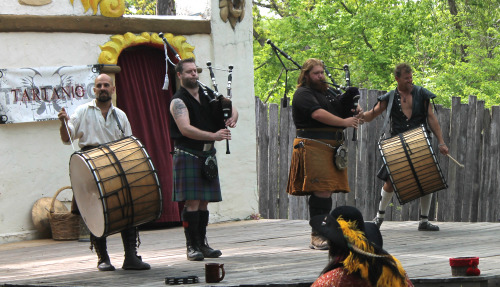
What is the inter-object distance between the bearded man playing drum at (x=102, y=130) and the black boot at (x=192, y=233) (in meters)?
0.52

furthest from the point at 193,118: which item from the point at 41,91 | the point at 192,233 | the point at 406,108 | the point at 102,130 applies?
the point at 41,91

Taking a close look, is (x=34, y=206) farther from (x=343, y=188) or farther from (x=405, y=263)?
(x=405, y=263)

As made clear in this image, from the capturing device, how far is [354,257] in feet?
12.7

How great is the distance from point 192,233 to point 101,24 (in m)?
3.96

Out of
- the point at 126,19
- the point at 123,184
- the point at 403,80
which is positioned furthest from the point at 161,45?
the point at 123,184

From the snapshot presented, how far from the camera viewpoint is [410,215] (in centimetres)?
1192

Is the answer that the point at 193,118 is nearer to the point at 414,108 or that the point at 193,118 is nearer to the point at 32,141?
the point at 414,108

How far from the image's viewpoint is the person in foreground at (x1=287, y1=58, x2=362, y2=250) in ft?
26.8

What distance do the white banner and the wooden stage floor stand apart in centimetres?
148

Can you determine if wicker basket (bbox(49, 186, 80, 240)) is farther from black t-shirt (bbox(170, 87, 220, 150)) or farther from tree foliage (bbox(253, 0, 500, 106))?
tree foliage (bbox(253, 0, 500, 106))

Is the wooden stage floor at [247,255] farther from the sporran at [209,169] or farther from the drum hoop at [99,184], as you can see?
the sporran at [209,169]

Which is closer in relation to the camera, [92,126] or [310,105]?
[92,126]

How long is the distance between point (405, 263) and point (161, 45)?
5.09 meters

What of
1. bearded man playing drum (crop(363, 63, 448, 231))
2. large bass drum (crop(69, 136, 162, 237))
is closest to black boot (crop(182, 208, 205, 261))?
large bass drum (crop(69, 136, 162, 237))
